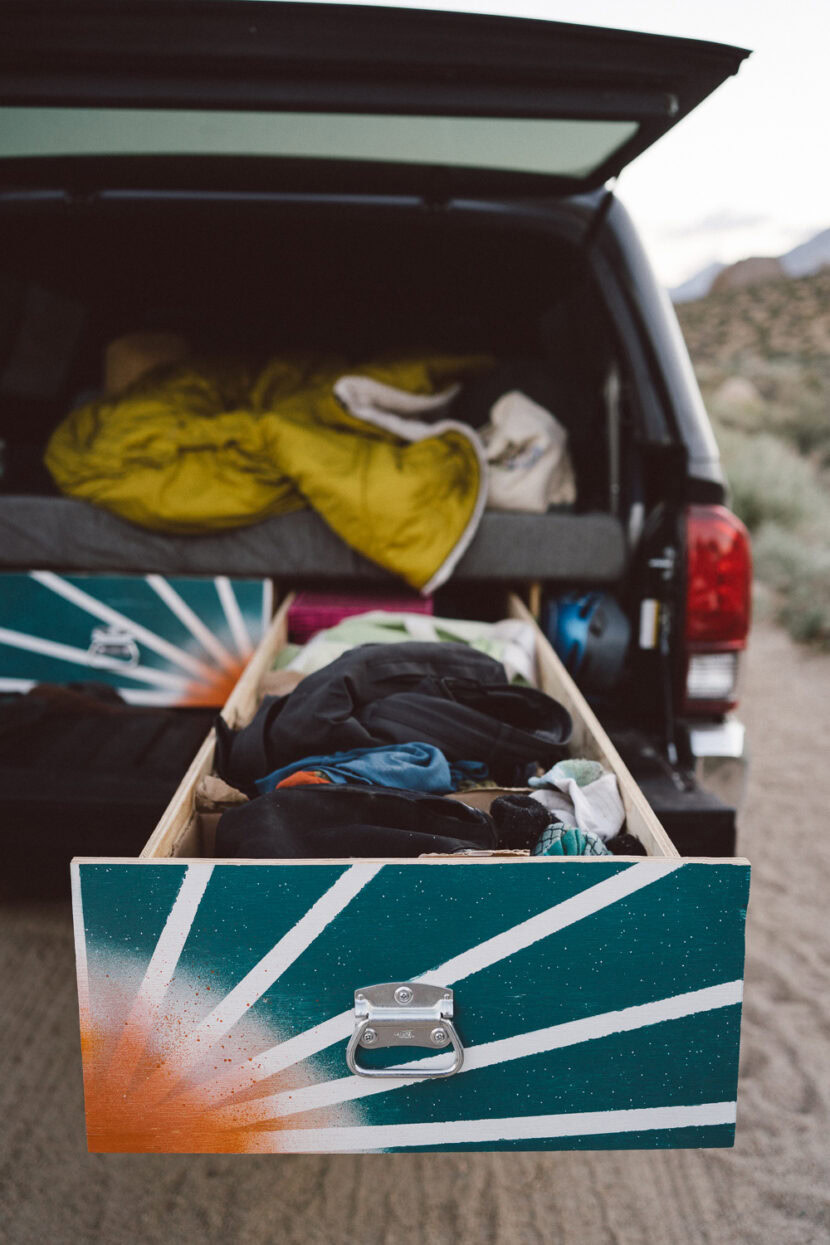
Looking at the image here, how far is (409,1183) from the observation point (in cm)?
162

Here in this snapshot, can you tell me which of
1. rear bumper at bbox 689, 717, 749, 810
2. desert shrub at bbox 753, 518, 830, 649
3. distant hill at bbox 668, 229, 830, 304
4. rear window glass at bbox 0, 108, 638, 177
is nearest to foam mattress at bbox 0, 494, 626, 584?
rear bumper at bbox 689, 717, 749, 810

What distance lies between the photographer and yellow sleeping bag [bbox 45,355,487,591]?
85.2 inches

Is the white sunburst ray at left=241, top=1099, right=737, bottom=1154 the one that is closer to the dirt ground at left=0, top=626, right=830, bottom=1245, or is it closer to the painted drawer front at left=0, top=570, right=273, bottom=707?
the dirt ground at left=0, top=626, right=830, bottom=1245

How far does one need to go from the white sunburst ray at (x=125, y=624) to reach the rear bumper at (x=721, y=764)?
1213 millimetres

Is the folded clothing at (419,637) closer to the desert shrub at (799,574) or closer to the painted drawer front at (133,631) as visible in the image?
the painted drawer front at (133,631)

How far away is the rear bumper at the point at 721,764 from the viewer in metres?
1.83

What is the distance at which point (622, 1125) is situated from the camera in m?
1.01

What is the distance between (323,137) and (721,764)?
153 cm

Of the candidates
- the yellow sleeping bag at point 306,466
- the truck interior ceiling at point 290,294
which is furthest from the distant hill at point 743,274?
the yellow sleeping bag at point 306,466

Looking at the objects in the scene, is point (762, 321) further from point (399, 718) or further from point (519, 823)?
point (519, 823)

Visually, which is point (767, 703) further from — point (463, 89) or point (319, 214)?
point (463, 89)

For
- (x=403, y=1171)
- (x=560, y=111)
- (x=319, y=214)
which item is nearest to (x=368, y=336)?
(x=319, y=214)

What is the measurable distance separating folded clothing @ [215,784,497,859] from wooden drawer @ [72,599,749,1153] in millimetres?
211

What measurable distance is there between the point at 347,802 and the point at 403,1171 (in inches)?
34.1
